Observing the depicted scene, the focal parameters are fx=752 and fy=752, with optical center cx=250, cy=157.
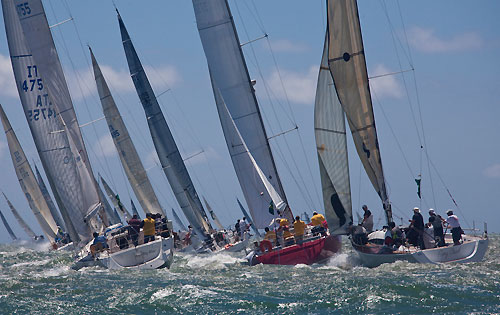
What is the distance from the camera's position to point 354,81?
2233 centimetres

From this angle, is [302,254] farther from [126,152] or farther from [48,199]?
[48,199]

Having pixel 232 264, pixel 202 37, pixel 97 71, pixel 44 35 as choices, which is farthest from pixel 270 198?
pixel 97 71

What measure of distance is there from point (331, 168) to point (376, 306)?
29.3 feet

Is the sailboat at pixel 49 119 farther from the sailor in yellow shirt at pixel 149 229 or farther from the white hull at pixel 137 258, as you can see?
the sailor in yellow shirt at pixel 149 229

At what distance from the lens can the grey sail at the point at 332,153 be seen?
74.0ft

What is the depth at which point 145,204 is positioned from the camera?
1533 inches

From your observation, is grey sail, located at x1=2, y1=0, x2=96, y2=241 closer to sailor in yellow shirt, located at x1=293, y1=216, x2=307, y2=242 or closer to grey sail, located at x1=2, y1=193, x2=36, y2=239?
sailor in yellow shirt, located at x1=293, y1=216, x2=307, y2=242

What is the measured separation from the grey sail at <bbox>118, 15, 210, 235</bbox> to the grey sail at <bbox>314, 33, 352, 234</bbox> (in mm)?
12954

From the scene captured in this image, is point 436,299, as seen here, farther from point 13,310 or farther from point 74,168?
point 74,168

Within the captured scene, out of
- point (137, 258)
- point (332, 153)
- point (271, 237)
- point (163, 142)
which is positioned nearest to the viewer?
point (137, 258)

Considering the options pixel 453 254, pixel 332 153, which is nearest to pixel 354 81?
pixel 332 153

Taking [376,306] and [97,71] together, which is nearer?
[376,306]

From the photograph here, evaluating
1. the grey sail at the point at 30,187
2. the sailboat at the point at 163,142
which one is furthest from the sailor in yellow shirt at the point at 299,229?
the grey sail at the point at 30,187

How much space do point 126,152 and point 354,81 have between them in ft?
66.7
